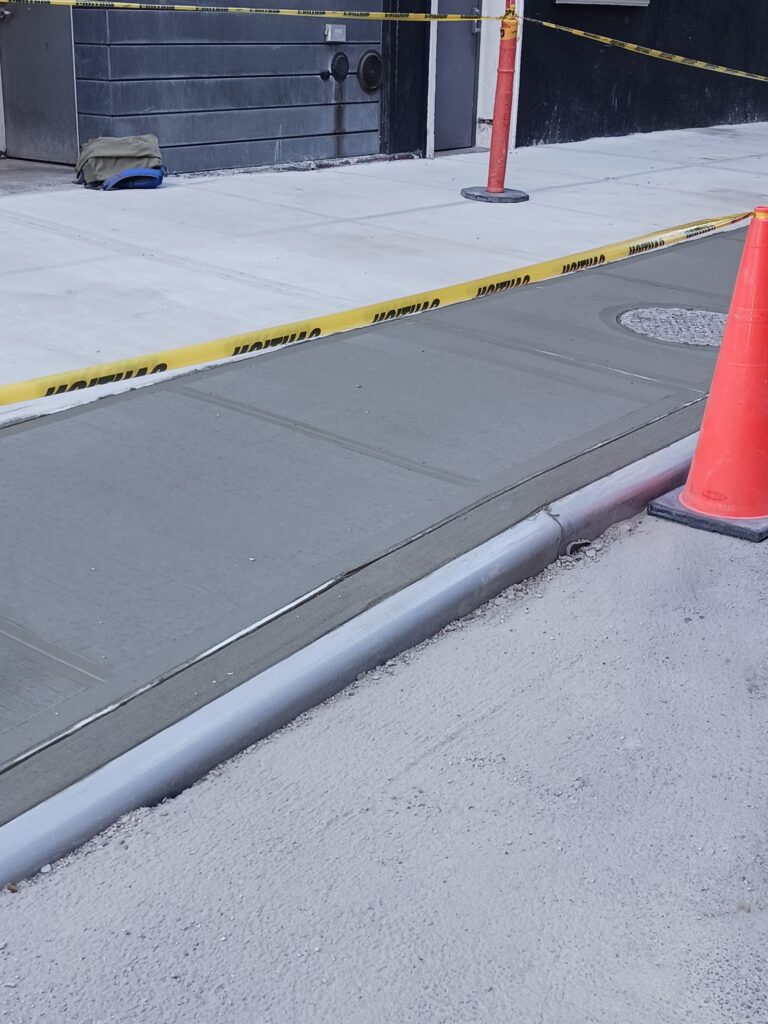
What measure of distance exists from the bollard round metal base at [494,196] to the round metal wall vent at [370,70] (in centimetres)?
204

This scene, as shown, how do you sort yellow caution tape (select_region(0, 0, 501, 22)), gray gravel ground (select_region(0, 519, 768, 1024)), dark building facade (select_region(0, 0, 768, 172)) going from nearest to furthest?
gray gravel ground (select_region(0, 519, 768, 1024)) → yellow caution tape (select_region(0, 0, 501, 22)) → dark building facade (select_region(0, 0, 768, 172))

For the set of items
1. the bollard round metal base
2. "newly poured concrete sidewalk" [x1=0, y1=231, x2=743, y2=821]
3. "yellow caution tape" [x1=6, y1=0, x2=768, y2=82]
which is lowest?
"newly poured concrete sidewalk" [x1=0, y1=231, x2=743, y2=821]

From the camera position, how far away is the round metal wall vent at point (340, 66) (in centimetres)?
1164

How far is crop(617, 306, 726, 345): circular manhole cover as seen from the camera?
6.58 metres

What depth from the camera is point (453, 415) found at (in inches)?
203

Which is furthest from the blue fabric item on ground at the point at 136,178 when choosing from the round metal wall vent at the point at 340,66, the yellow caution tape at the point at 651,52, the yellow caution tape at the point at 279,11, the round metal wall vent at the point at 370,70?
the yellow caution tape at the point at 651,52

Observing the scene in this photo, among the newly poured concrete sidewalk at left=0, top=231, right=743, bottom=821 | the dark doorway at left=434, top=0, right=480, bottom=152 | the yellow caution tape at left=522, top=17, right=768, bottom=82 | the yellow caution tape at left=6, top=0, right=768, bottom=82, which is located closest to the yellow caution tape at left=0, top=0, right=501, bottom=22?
the yellow caution tape at left=6, top=0, right=768, bottom=82

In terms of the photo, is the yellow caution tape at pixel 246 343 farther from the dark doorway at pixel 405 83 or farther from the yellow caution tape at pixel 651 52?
the yellow caution tape at pixel 651 52

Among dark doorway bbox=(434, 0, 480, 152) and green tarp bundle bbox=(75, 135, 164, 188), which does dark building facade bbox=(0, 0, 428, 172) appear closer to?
Result: green tarp bundle bbox=(75, 135, 164, 188)

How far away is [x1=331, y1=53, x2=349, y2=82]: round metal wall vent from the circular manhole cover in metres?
5.72

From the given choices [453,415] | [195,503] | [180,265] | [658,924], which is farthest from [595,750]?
[180,265]

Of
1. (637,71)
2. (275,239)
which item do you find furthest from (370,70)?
(637,71)

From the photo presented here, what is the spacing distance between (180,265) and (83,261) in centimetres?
56

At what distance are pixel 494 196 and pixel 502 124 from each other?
580mm
